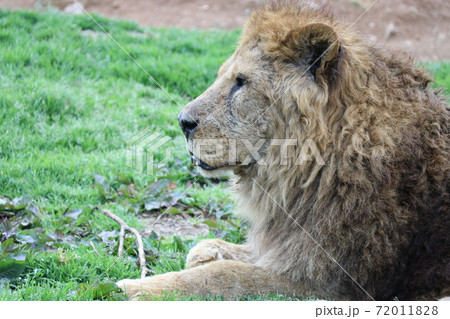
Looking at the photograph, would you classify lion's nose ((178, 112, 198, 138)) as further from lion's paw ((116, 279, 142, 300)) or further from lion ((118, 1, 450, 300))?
lion's paw ((116, 279, 142, 300))

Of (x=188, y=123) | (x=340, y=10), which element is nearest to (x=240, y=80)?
(x=188, y=123)

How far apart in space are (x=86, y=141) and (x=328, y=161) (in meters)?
3.54

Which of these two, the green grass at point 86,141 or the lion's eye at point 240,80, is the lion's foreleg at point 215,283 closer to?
the green grass at point 86,141

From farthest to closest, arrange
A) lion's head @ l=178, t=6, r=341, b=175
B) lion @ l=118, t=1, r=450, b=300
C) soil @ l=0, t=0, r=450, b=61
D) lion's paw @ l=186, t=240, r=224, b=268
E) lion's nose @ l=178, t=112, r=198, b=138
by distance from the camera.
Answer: soil @ l=0, t=0, r=450, b=61, lion's paw @ l=186, t=240, r=224, b=268, lion's nose @ l=178, t=112, r=198, b=138, lion's head @ l=178, t=6, r=341, b=175, lion @ l=118, t=1, r=450, b=300

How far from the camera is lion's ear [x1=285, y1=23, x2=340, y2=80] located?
3494 millimetres

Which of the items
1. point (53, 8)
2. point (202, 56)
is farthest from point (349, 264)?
point (53, 8)

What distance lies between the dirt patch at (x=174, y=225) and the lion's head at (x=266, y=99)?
1232mm

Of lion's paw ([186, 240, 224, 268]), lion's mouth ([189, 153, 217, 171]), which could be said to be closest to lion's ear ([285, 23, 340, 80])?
lion's mouth ([189, 153, 217, 171])

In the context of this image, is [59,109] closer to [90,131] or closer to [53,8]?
[90,131]

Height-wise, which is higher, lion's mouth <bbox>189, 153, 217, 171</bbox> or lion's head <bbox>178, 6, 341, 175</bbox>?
lion's head <bbox>178, 6, 341, 175</bbox>

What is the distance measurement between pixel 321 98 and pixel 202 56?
5.68 metres

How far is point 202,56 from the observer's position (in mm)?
9055

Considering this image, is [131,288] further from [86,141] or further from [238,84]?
[86,141]

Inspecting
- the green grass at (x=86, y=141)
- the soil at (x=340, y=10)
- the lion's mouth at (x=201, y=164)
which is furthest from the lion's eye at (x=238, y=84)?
the soil at (x=340, y=10)
